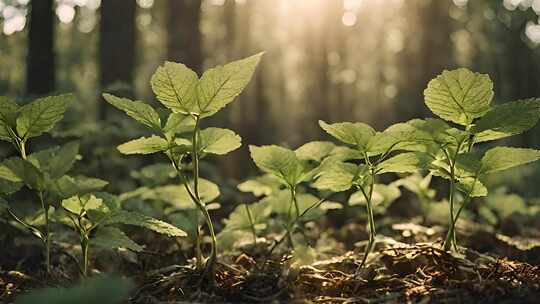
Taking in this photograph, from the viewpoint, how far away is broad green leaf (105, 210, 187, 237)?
1.87 m

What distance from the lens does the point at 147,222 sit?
1.94m

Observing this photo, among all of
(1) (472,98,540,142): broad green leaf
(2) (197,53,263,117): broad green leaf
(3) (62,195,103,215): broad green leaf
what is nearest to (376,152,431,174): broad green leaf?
(1) (472,98,540,142): broad green leaf

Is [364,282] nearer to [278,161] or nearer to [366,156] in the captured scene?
[366,156]

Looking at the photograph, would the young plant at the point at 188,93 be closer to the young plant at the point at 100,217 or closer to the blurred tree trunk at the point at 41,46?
the young plant at the point at 100,217

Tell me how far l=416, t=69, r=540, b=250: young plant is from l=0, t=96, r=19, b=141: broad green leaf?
1440mm

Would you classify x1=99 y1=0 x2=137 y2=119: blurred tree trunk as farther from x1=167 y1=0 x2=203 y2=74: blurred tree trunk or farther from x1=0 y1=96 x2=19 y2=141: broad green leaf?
x1=0 y1=96 x2=19 y2=141: broad green leaf

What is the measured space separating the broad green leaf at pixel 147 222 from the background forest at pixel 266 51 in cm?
187

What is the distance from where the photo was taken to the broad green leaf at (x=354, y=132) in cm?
207

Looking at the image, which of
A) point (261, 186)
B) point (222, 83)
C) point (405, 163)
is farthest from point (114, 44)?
point (405, 163)

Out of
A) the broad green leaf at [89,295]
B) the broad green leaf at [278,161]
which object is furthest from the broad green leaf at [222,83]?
the broad green leaf at [89,295]

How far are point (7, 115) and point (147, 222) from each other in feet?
2.04

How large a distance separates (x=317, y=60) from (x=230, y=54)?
364 centimetres

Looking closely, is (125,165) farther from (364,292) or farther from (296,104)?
(296,104)

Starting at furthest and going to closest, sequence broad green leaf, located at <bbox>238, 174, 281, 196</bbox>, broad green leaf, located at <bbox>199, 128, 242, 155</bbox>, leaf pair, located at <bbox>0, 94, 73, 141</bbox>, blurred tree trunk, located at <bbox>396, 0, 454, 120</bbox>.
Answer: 1. blurred tree trunk, located at <bbox>396, 0, 454, 120</bbox>
2. broad green leaf, located at <bbox>238, 174, 281, 196</bbox>
3. broad green leaf, located at <bbox>199, 128, 242, 155</bbox>
4. leaf pair, located at <bbox>0, 94, 73, 141</bbox>
